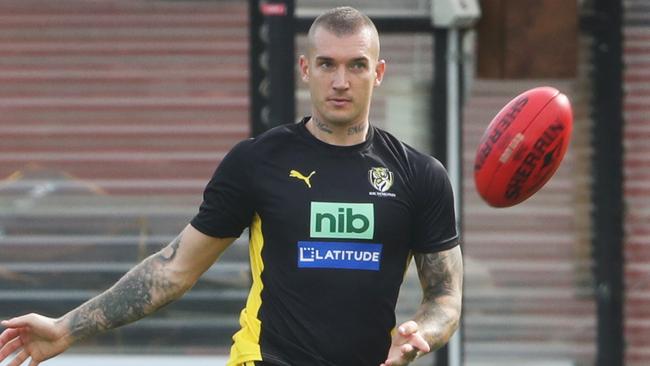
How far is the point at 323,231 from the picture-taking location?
15.8 feet

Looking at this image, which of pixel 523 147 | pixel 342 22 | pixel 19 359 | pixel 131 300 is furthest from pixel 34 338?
pixel 523 147

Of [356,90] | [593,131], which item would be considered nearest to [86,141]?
[593,131]

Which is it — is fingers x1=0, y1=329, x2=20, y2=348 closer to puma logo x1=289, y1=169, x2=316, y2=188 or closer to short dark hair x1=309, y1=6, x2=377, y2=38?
puma logo x1=289, y1=169, x2=316, y2=188

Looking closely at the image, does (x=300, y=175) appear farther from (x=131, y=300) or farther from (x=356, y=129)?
(x=131, y=300)

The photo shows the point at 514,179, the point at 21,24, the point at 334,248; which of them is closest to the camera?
the point at 334,248

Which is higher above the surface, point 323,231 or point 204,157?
point 323,231

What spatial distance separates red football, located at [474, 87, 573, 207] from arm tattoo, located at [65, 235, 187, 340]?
68.1 inches

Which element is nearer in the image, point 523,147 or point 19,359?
point 19,359

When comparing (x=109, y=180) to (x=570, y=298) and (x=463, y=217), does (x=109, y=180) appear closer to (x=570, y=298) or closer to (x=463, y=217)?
(x=463, y=217)

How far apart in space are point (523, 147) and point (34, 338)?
Answer: 2177 millimetres

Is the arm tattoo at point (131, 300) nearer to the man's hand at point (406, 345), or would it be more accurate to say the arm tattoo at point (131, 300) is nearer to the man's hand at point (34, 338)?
the man's hand at point (34, 338)

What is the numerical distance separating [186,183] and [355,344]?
14.4 feet

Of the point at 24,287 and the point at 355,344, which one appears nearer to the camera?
the point at 355,344

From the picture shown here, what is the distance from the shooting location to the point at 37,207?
29.9ft
